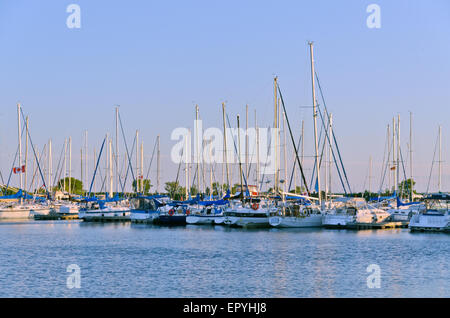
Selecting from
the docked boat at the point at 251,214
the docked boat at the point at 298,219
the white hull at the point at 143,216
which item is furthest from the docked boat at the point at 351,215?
the white hull at the point at 143,216

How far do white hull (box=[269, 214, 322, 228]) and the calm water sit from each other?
1075 mm

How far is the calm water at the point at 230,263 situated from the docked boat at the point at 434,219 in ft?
3.99

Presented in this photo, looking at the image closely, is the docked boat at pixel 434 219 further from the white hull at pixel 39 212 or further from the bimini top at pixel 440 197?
the white hull at pixel 39 212

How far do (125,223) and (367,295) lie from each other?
60.2m

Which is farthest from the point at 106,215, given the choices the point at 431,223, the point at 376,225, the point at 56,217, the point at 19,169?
the point at 431,223

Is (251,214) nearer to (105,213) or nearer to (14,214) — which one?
(105,213)

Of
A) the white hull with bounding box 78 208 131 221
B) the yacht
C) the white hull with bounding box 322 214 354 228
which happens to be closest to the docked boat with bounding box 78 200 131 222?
the white hull with bounding box 78 208 131 221

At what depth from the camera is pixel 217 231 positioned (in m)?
65.8

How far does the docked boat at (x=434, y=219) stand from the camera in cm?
5862

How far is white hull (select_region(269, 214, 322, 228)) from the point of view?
62.7m

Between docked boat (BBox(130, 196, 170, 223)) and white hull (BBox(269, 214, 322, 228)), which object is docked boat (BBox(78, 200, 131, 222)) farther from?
white hull (BBox(269, 214, 322, 228))
